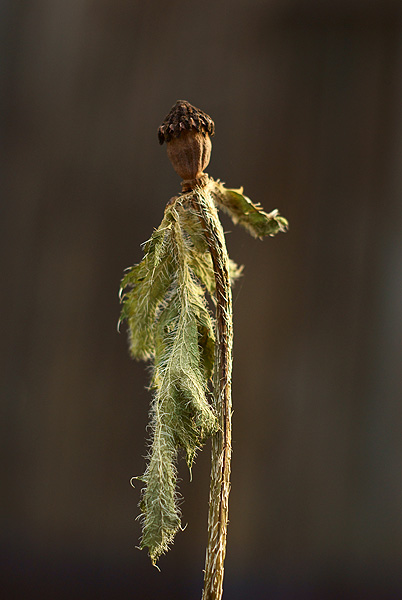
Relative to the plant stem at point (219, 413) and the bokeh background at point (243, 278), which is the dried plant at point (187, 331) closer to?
the plant stem at point (219, 413)

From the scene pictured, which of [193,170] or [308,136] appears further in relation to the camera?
[308,136]

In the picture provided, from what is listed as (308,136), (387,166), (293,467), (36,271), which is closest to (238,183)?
(308,136)

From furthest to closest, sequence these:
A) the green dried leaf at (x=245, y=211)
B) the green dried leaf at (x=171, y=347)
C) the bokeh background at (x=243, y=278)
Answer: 1. the bokeh background at (x=243, y=278)
2. the green dried leaf at (x=245, y=211)
3. the green dried leaf at (x=171, y=347)

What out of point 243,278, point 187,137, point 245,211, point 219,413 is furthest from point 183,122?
point 243,278

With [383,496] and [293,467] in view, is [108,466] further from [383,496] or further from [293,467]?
[383,496]

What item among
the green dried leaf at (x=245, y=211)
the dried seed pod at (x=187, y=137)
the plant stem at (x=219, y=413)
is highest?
the dried seed pod at (x=187, y=137)


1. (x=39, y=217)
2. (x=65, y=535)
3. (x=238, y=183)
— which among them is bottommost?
(x=65, y=535)

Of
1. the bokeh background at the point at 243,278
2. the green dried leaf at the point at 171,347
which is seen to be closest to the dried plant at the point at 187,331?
the green dried leaf at the point at 171,347
